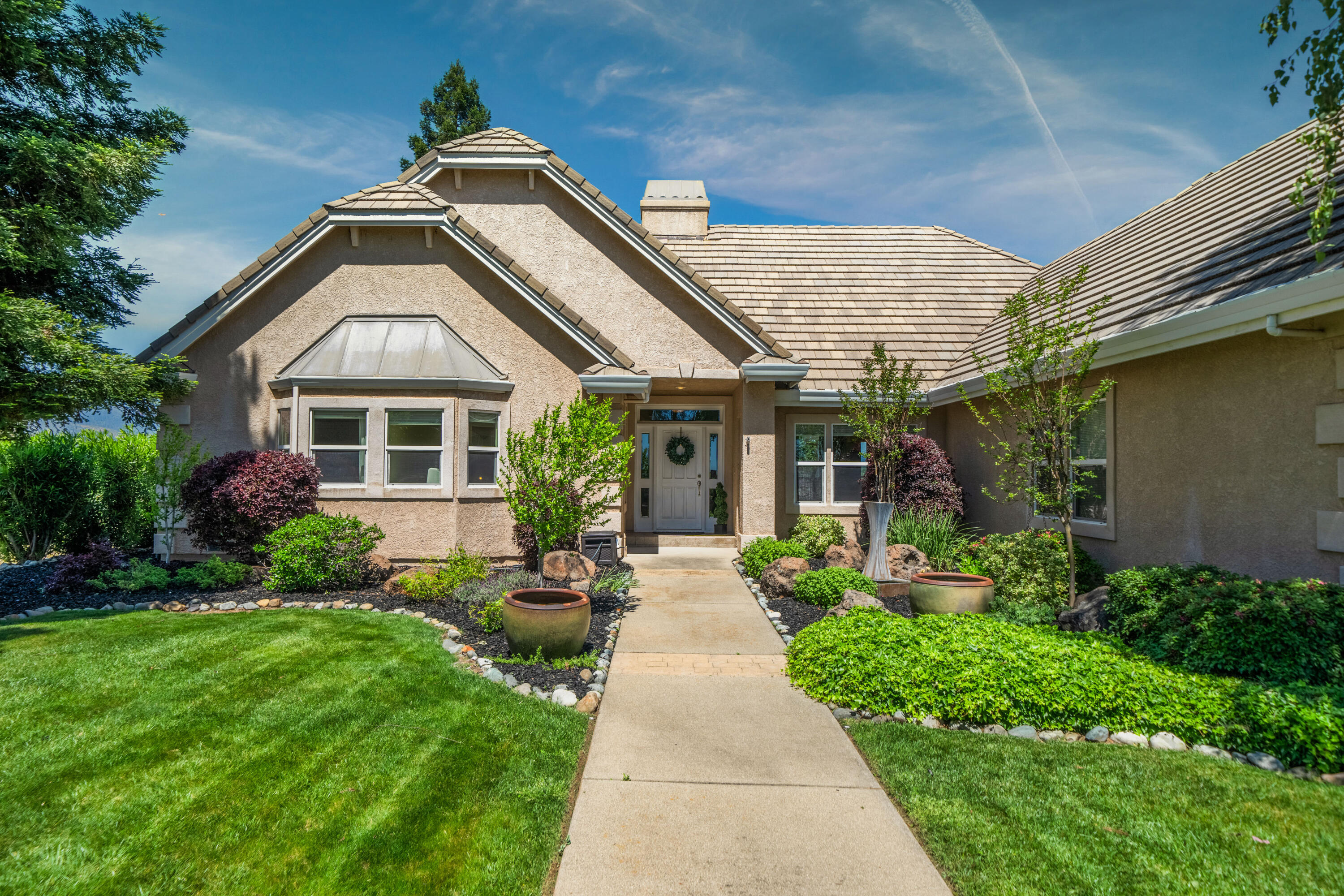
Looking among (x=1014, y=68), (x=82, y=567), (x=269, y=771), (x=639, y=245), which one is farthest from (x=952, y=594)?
(x=82, y=567)

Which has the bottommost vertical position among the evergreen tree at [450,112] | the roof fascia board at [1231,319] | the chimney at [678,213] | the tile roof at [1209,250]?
the roof fascia board at [1231,319]

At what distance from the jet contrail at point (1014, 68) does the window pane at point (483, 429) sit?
35.1 ft

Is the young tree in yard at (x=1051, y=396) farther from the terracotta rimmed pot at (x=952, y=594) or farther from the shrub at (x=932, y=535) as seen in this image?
the shrub at (x=932, y=535)

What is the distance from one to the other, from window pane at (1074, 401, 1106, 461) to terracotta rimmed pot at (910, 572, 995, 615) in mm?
2923

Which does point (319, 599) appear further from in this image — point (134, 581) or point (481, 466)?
point (481, 466)

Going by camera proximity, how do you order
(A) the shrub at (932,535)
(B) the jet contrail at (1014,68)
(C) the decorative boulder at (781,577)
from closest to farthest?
(C) the decorative boulder at (781,577) → (A) the shrub at (932,535) → (B) the jet contrail at (1014,68)

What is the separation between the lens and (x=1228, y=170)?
424 inches

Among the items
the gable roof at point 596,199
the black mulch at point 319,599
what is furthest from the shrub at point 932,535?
the black mulch at point 319,599

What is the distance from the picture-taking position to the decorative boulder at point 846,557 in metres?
10.2

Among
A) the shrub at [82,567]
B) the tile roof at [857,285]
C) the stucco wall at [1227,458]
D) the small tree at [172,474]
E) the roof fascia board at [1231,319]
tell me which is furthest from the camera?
the tile roof at [857,285]

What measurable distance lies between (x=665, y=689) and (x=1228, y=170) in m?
12.9

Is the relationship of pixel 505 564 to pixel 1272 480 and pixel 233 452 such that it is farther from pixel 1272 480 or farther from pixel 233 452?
pixel 1272 480

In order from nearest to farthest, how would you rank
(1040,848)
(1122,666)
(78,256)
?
(1040,848) < (1122,666) < (78,256)

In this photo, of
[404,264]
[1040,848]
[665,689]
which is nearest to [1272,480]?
[1040,848]
